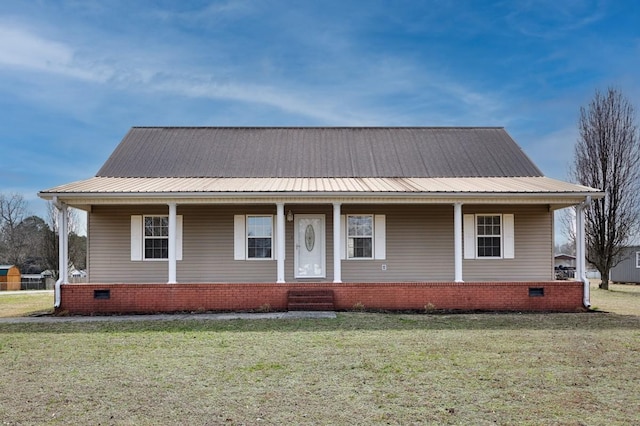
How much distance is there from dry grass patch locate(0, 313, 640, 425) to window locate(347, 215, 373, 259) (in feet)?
15.2

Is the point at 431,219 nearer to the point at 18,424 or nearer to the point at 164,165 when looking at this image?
the point at 164,165

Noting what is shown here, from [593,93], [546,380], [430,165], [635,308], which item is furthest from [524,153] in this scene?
[546,380]

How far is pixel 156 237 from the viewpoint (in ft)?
51.2

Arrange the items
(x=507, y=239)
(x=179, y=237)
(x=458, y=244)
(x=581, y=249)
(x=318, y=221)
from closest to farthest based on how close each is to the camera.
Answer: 1. (x=458, y=244)
2. (x=581, y=249)
3. (x=179, y=237)
4. (x=318, y=221)
5. (x=507, y=239)

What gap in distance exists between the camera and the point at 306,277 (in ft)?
50.8

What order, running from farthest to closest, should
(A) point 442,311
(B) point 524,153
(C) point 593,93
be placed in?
(C) point 593,93 < (B) point 524,153 < (A) point 442,311

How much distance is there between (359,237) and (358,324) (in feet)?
15.7

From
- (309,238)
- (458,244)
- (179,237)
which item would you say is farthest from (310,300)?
(179,237)

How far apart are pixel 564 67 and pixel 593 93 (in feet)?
23.7

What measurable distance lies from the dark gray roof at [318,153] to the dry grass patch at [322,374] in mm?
6691

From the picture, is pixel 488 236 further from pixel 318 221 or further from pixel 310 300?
pixel 310 300

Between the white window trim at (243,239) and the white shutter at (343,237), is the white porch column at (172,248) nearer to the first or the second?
the white window trim at (243,239)

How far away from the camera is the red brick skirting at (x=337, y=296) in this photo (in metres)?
13.5

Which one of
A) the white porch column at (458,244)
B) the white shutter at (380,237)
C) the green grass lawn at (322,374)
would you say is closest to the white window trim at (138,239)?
the green grass lawn at (322,374)
